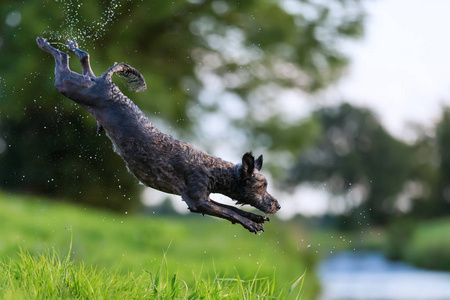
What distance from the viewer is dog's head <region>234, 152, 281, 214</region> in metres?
4.39

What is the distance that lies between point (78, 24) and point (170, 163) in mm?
10973

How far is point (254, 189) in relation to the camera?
448 centimetres

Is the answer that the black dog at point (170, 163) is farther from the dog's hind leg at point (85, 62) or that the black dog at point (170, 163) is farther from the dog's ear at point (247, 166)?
the dog's hind leg at point (85, 62)

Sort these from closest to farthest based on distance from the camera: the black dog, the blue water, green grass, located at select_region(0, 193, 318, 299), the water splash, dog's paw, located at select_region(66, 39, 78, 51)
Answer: the black dog
dog's paw, located at select_region(66, 39, 78, 51)
green grass, located at select_region(0, 193, 318, 299)
the water splash
the blue water

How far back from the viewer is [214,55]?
20.0 metres

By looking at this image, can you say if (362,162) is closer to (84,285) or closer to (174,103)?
(174,103)

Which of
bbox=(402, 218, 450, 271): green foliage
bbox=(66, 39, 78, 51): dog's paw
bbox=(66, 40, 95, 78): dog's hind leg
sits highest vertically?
bbox=(402, 218, 450, 271): green foliage

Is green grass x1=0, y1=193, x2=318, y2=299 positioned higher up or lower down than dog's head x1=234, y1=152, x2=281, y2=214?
lower down

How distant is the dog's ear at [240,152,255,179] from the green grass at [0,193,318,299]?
4.79 feet

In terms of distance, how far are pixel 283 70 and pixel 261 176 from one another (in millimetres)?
16757

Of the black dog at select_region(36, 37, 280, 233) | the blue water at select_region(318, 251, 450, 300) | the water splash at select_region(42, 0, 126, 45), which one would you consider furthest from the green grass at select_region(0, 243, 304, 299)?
the blue water at select_region(318, 251, 450, 300)

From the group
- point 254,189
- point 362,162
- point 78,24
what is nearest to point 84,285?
point 254,189

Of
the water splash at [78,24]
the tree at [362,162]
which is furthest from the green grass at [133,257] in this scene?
the tree at [362,162]

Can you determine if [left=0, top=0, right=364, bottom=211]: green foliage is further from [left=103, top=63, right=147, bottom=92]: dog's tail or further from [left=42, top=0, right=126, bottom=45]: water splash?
[left=103, top=63, right=147, bottom=92]: dog's tail
